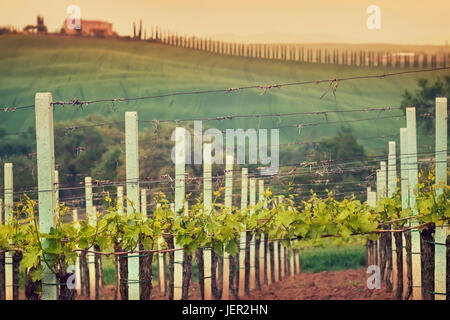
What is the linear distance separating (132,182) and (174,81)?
24.8m

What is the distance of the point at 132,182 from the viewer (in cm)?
→ 722

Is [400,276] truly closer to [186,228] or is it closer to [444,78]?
[186,228]

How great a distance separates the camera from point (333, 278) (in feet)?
64.5

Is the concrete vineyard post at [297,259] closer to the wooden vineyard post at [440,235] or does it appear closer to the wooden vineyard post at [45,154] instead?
the wooden vineyard post at [440,235]

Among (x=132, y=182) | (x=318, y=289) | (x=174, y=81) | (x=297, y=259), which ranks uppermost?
(x=174, y=81)

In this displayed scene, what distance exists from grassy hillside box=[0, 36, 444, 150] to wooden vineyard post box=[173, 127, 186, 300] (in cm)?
1838

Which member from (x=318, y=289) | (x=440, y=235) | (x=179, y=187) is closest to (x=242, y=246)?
(x=179, y=187)

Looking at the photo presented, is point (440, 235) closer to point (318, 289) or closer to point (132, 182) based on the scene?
point (132, 182)

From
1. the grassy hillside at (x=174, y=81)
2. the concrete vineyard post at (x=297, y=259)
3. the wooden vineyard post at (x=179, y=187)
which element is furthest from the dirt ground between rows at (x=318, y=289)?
the grassy hillside at (x=174, y=81)

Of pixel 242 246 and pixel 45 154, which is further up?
pixel 45 154

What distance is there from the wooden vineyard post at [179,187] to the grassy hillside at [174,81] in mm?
18375

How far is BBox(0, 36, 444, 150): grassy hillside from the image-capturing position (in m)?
28.6
